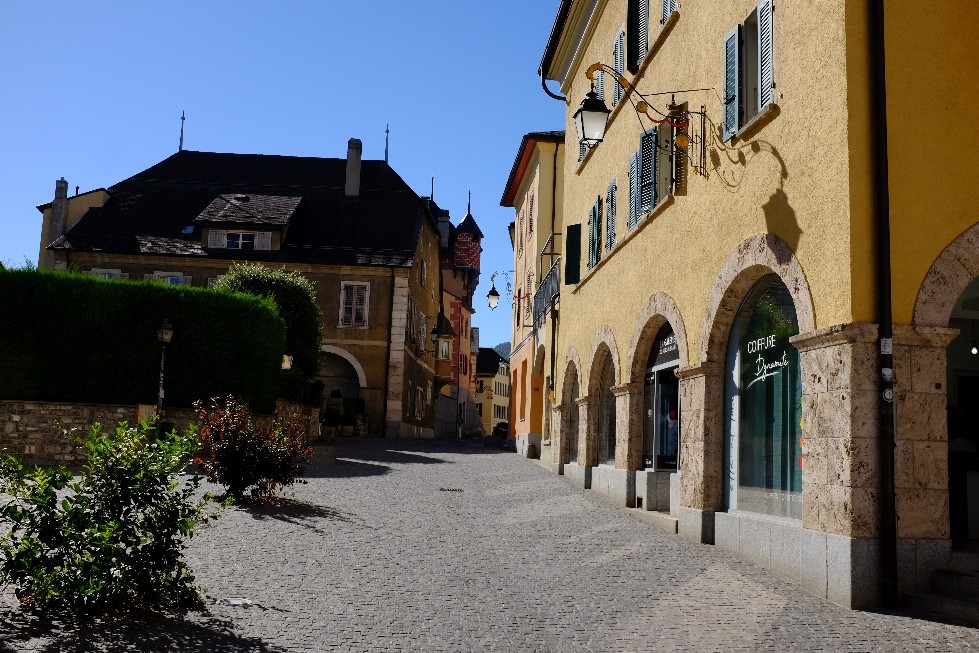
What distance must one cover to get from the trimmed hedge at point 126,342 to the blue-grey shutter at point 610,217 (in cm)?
962

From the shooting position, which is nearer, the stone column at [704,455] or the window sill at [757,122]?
the window sill at [757,122]

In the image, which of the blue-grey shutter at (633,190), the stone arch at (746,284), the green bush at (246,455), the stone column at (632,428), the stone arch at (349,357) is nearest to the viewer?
the stone arch at (746,284)

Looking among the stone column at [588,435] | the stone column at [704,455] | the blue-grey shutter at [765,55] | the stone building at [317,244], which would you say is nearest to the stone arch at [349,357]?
the stone building at [317,244]

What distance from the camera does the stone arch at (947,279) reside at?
7711 mm

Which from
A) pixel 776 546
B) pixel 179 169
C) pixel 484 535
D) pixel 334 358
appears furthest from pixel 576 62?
pixel 179 169

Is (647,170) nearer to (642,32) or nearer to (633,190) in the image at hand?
(633,190)

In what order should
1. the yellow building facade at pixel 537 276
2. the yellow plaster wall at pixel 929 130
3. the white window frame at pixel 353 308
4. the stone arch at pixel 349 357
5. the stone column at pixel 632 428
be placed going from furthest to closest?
the white window frame at pixel 353 308
the stone arch at pixel 349 357
the yellow building facade at pixel 537 276
the stone column at pixel 632 428
the yellow plaster wall at pixel 929 130

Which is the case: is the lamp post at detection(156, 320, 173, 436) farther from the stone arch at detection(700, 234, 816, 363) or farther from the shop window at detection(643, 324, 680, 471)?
the stone arch at detection(700, 234, 816, 363)

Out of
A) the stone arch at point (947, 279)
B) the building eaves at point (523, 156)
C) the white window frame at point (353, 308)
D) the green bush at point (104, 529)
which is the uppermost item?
the building eaves at point (523, 156)

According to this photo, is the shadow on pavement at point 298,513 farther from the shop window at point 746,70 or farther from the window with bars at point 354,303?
the window with bars at point 354,303

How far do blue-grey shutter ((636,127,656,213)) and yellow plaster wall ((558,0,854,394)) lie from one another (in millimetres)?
299

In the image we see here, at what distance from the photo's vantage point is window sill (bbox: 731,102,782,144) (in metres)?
9.42

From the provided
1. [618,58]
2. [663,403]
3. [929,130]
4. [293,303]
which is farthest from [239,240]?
[929,130]

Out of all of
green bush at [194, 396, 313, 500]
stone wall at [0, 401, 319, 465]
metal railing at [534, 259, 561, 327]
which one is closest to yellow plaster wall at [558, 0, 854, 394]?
green bush at [194, 396, 313, 500]
